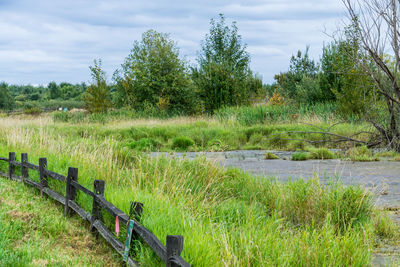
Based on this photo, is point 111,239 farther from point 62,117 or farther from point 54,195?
point 62,117

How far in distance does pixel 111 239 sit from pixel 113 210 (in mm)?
280

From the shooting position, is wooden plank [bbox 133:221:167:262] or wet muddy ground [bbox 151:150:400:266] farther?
wet muddy ground [bbox 151:150:400:266]

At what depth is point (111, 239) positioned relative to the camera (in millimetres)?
3875

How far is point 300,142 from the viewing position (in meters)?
13.0

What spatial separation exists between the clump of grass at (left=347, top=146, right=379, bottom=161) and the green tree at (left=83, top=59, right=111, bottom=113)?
2074cm

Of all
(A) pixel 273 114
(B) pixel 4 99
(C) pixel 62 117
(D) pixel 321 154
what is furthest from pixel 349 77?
(B) pixel 4 99

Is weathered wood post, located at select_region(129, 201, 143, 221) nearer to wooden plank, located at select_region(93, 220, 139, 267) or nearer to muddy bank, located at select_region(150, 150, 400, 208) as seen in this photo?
wooden plank, located at select_region(93, 220, 139, 267)

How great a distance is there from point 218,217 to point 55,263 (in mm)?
1891

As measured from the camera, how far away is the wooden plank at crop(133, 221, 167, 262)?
2.72m

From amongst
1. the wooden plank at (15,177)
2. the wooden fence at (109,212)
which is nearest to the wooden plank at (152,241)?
the wooden fence at (109,212)

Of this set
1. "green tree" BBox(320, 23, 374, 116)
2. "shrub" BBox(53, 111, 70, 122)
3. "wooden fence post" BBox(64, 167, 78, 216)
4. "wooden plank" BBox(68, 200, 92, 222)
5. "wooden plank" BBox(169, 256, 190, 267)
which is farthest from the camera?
"shrub" BBox(53, 111, 70, 122)

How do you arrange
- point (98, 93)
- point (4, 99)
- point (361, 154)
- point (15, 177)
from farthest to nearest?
1. point (4, 99)
2. point (98, 93)
3. point (361, 154)
4. point (15, 177)

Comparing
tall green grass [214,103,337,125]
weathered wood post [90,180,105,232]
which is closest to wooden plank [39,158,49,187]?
weathered wood post [90,180,105,232]

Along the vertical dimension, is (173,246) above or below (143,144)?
above
